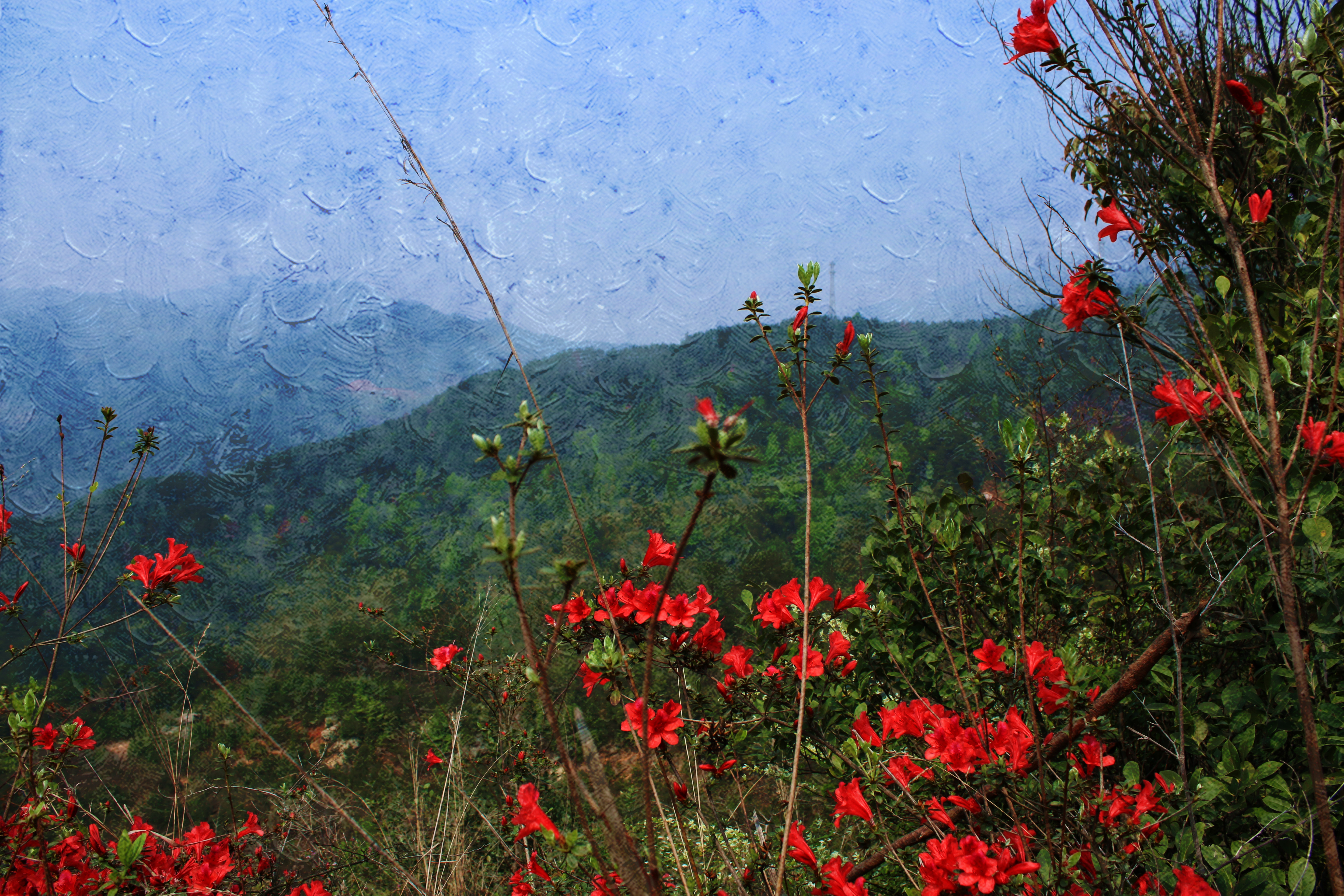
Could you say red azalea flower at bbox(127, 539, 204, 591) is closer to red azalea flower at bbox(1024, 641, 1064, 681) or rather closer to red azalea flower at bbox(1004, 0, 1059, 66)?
red azalea flower at bbox(1024, 641, 1064, 681)

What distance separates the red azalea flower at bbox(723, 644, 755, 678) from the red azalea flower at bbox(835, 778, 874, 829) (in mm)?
232

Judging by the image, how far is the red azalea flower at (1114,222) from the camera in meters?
1.17

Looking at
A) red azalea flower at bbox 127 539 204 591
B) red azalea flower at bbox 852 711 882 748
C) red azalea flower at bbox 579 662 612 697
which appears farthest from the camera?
red azalea flower at bbox 127 539 204 591

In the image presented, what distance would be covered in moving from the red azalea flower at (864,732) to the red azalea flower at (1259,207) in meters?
1.03

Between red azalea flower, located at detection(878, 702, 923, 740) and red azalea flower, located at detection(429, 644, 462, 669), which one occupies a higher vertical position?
red azalea flower, located at detection(878, 702, 923, 740)

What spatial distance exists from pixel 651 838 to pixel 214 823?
15.1 ft

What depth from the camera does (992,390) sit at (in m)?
4.73

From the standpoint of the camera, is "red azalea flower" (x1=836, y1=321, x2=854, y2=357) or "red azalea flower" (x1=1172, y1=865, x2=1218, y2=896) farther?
"red azalea flower" (x1=836, y1=321, x2=854, y2=357)

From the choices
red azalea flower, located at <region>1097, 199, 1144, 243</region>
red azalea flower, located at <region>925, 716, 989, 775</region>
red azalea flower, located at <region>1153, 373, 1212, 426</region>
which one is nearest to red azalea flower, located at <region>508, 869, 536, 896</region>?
red azalea flower, located at <region>925, 716, 989, 775</region>

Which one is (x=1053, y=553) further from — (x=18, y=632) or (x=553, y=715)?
(x=18, y=632)

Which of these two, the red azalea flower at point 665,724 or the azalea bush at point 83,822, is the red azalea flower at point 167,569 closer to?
the azalea bush at point 83,822

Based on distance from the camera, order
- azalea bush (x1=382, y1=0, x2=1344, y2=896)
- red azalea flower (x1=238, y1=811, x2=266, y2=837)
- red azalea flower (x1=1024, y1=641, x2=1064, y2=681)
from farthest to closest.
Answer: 1. red azalea flower (x1=238, y1=811, x2=266, y2=837)
2. red azalea flower (x1=1024, y1=641, x2=1064, y2=681)
3. azalea bush (x1=382, y1=0, x2=1344, y2=896)

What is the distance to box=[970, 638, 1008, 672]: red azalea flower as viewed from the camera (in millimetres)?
1148

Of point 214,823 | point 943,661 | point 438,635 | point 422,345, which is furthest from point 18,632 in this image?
point 943,661
